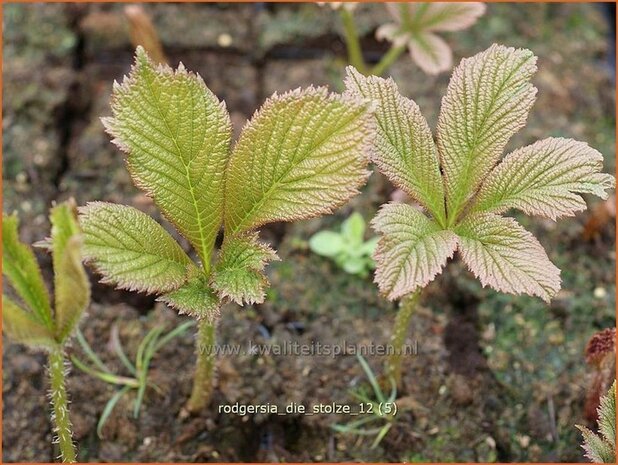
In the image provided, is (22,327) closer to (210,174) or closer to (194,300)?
(194,300)

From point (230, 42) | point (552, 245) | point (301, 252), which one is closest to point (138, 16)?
point (230, 42)

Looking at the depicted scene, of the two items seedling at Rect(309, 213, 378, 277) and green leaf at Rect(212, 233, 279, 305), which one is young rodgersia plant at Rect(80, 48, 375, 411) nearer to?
green leaf at Rect(212, 233, 279, 305)

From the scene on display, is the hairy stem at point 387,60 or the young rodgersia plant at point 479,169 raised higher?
the hairy stem at point 387,60

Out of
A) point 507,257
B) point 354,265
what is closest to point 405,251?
point 507,257

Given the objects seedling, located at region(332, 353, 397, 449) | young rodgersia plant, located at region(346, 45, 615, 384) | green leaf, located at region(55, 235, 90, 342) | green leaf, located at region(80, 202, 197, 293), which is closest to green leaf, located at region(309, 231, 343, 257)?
seedling, located at region(332, 353, 397, 449)

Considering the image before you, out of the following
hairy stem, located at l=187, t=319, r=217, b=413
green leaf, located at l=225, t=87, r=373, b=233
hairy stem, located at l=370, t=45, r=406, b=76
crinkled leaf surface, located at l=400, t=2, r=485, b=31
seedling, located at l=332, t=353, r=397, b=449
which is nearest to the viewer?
green leaf, located at l=225, t=87, r=373, b=233

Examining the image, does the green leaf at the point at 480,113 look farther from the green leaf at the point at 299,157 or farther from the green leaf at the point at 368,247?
the green leaf at the point at 368,247

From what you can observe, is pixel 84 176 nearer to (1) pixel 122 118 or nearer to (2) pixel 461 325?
(1) pixel 122 118

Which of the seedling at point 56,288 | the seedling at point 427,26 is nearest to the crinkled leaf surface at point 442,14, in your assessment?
the seedling at point 427,26
